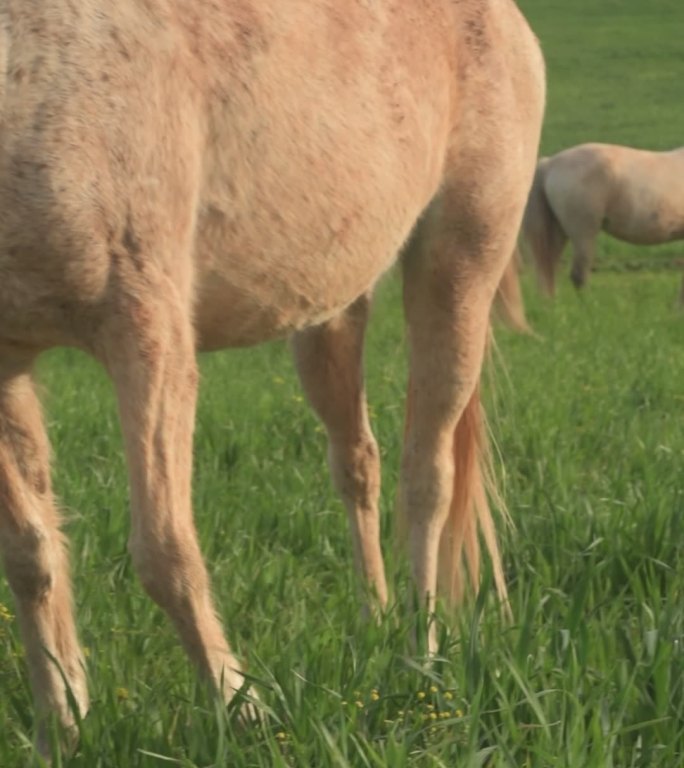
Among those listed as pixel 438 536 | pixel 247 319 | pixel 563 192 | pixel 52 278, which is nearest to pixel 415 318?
pixel 438 536

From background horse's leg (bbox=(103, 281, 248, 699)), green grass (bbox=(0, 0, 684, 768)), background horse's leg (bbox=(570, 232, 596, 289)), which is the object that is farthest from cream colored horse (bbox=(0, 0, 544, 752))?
background horse's leg (bbox=(570, 232, 596, 289))

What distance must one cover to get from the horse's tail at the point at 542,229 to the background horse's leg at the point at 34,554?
47.7 feet

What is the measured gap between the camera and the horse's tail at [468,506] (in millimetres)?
4949

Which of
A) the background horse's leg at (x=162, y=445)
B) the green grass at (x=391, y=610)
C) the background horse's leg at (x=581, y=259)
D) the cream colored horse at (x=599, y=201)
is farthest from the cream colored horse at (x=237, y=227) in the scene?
the background horse's leg at (x=581, y=259)

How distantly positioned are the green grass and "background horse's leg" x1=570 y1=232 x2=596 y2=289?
982cm

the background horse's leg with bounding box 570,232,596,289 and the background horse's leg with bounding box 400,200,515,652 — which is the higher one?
the background horse's leg with bounding box 400,200,515,652

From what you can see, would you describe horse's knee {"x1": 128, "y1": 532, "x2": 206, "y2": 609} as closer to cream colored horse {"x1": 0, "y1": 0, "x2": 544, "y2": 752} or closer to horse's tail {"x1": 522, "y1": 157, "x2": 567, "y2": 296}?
cream colored horse {"x1": 0, "y1": 0, "x2": 544, "y2": 752}

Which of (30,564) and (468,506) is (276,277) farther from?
(468,506)

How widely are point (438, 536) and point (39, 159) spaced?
7.09ft

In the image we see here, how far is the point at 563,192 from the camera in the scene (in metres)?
19.3

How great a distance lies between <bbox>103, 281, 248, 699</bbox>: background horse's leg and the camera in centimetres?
330

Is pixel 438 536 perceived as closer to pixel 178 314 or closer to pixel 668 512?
pixel 668 512

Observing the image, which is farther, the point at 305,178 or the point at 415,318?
the point at 415,318

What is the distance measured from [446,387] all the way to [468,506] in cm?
37
